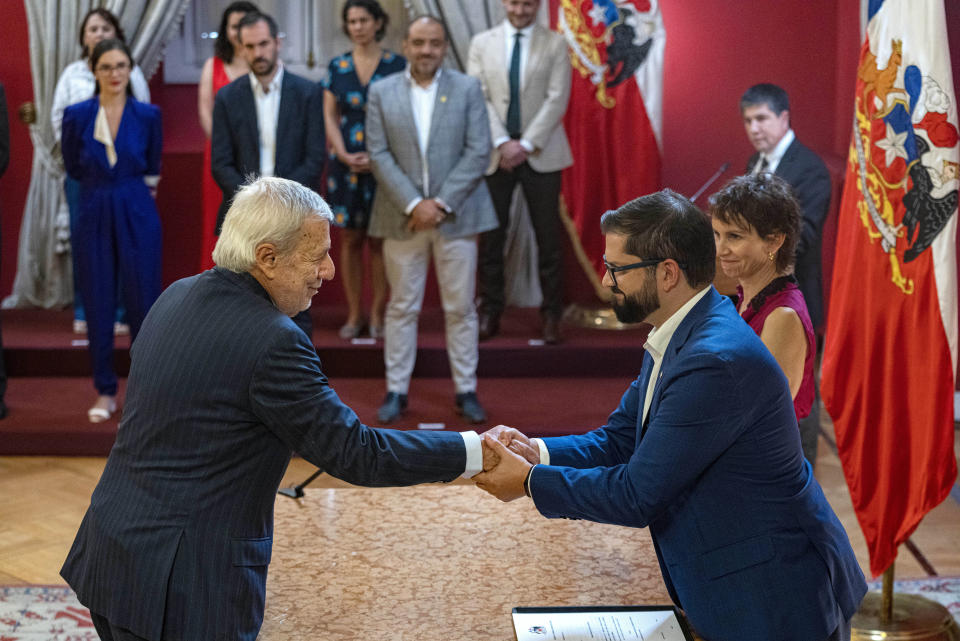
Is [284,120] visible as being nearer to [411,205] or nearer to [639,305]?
[411,205]

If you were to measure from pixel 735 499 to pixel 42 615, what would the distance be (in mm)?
2574

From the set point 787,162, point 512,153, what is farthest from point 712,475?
point 512,153

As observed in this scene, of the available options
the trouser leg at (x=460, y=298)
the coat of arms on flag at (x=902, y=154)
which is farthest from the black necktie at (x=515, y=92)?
the coat of arms on flag at (x=902, y=154)

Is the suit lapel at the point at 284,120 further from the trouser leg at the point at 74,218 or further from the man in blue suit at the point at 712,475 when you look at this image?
the man in blue suit at the point at 712,475

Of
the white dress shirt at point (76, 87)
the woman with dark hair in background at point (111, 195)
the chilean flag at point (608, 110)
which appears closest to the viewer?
the woman with dark hair in background at point (111, 195)

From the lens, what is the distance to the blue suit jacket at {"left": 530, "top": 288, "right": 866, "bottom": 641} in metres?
1.89

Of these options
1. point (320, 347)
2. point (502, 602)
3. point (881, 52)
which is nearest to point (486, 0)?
point (320, 347)

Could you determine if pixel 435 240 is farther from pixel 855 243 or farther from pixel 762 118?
pixel 855 243

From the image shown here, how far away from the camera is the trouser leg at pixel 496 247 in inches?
221

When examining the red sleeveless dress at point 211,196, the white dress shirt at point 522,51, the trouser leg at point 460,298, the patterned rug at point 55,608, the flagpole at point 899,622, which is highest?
the white dress shirt at point 522,51

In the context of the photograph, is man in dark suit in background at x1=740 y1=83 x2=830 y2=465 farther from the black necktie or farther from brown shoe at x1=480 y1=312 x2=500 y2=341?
brown shoe at x1=480 y1=312 x2=500 y2=341

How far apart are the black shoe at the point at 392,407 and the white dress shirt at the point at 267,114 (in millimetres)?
1157

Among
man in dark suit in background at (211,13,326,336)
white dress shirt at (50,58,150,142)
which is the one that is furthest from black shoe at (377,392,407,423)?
white dress shirt at (50,58,150,142)

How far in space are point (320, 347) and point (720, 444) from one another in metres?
4.13
